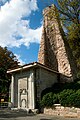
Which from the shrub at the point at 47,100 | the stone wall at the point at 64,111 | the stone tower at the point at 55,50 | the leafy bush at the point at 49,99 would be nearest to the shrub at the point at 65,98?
the stone wall at the point at 64,111

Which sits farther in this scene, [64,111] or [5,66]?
[5,66]

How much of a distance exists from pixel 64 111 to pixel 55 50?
12070 mm

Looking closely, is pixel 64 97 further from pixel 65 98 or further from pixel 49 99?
pixel 49 99

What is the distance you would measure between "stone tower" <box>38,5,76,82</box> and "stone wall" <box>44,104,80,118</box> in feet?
20.2

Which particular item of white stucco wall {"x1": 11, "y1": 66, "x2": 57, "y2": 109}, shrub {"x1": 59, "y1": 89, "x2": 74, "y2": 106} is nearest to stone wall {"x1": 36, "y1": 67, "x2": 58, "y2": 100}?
white stucco wall {"x1": 11, "y1": 66, "x2": 57, "y2": 109}

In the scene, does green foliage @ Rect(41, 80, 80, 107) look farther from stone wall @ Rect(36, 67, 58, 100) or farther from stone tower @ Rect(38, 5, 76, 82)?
stone tower @ Rect(38, 5, 76, 82)

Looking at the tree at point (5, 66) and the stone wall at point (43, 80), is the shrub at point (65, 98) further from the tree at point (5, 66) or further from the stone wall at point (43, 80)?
the tree at point (5, 66)

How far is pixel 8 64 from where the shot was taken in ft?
126

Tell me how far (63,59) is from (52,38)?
4637mm

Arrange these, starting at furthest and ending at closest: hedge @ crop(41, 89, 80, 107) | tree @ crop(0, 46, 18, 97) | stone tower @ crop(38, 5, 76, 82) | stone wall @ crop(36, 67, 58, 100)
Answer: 1. tree @ crop(0, 46, 18, 97)
2. stone tower @ crop(38, 5, 76, 82)
3. stone wall @ crop(36, 67, 58, 100)
4. hedge @ crop(41, 89, 80, 107)

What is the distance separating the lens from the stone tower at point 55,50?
87.8 feet

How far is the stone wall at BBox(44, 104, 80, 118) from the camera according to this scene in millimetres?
18822

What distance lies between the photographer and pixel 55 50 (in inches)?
1196

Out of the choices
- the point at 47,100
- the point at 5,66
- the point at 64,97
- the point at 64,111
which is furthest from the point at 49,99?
the point at 5,66
